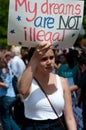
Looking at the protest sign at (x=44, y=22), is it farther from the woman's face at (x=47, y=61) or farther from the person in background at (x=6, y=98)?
the person in background at (x=6, y=98)

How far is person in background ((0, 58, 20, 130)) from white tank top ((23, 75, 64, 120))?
4916 millimetres

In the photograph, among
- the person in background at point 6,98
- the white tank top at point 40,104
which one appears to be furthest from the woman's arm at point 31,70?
the person in background at point 6,98

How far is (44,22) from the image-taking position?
5082 mm

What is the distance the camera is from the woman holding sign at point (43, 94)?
4898 millimetres

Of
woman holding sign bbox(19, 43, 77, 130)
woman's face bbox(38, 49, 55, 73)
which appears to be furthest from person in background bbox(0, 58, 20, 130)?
woman's face bbox(38, 49, 55, 73)

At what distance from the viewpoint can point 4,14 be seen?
167 feet

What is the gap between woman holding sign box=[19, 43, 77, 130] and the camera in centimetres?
490

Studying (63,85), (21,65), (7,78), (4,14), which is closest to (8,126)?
(7,78)

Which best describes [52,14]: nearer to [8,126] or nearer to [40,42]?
[40,42]

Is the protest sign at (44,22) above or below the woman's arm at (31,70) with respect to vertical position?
above

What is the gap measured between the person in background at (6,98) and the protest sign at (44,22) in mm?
4871

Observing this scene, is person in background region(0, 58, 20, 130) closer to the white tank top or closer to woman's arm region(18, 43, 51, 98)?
the white tank top

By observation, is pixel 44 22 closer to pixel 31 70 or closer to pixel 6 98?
pixel 31 70

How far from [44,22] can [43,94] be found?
64 cm
